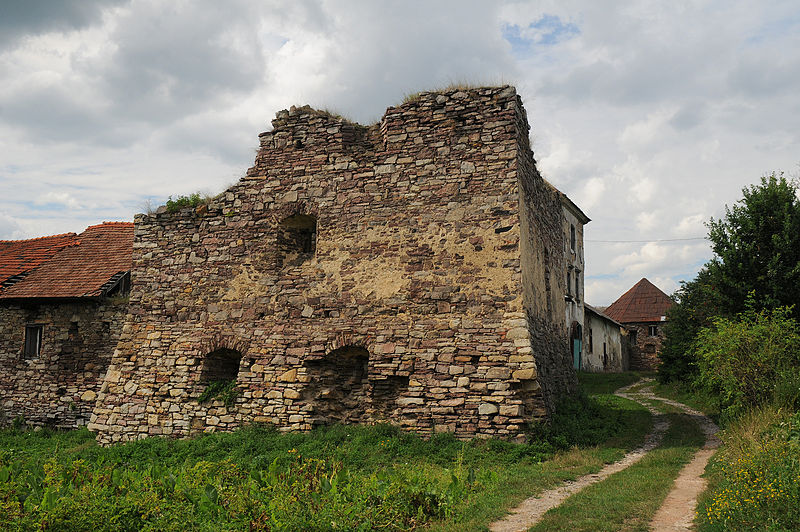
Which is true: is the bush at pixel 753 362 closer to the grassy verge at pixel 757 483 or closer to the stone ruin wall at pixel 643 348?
the grassy verge at pixel 757 483

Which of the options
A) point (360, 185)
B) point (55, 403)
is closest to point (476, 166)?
point (360, 185)

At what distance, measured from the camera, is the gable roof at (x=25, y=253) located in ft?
59.9

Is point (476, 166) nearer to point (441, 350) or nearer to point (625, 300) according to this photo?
point (441, 350)

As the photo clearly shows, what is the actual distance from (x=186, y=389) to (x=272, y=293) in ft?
8.83

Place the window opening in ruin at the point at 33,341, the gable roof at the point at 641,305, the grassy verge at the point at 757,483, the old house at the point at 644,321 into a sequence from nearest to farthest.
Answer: the grassy verge at the point at 757,483, the window opening in ruin at the point at 33,341, the old house at the point at 644,321, the gable roof at the point at 641,305

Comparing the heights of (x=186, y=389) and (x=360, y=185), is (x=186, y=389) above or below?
below

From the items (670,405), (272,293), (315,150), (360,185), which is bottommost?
(670,405)

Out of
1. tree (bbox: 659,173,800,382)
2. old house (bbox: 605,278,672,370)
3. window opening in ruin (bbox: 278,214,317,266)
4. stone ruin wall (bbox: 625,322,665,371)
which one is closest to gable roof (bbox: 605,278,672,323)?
old house (bbox: 605,278,672,370)

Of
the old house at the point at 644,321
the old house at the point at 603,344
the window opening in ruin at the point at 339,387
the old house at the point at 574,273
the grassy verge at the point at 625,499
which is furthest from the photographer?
the old house at the point at 644,321

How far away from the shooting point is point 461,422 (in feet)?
35.0

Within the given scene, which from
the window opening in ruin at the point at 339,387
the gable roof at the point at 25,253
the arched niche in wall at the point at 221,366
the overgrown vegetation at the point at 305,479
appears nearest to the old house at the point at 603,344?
the overgrown vegetation at the point at 305,479

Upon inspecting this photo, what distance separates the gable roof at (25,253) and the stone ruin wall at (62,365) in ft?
7.33

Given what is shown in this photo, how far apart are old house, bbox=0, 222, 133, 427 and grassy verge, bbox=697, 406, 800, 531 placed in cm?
1391

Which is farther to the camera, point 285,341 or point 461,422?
point 285,341
